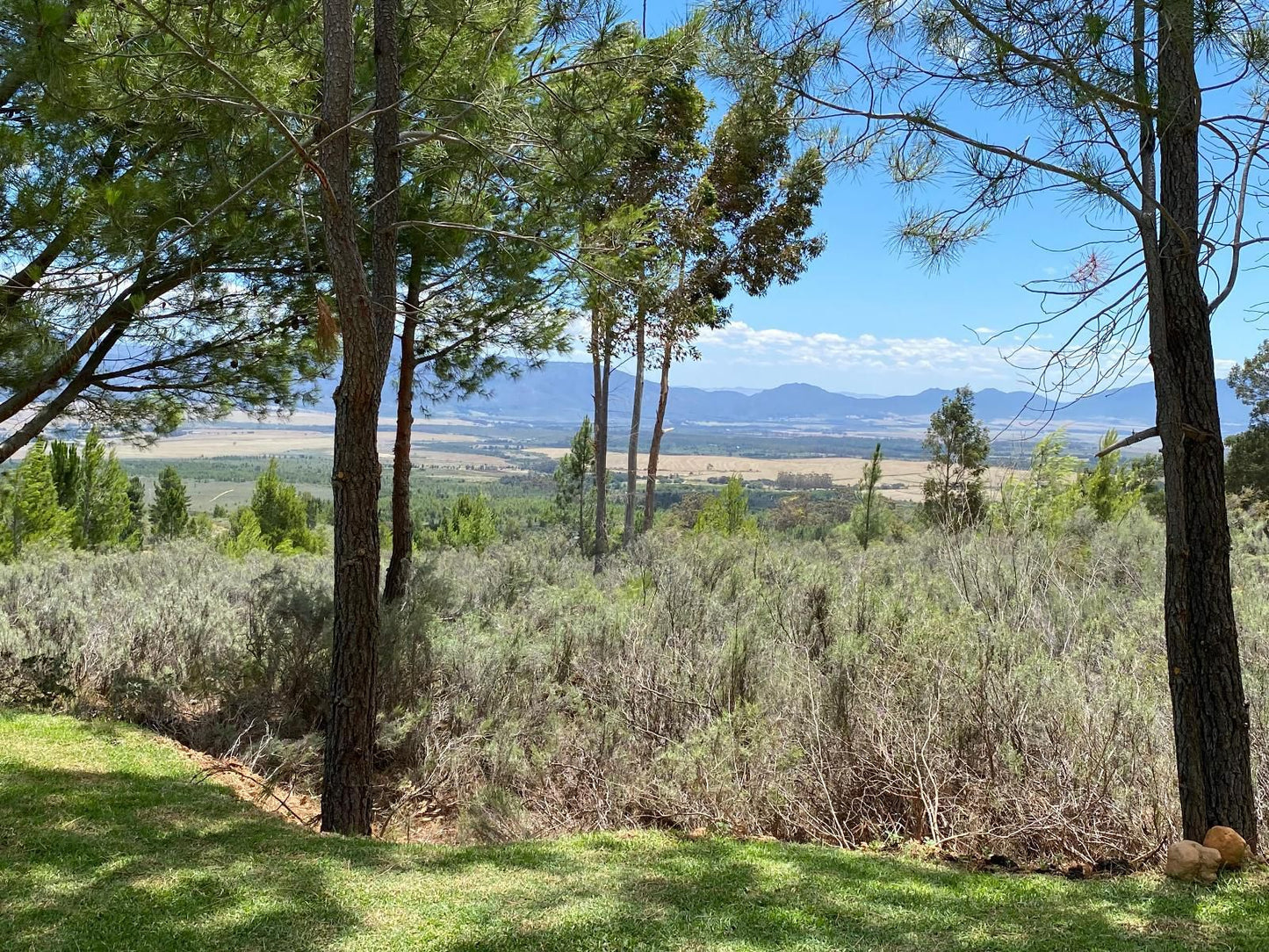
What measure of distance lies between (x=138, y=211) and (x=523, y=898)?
444 centimetres

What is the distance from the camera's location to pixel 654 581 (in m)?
8.78

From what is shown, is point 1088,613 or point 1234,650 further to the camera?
point 1088,613

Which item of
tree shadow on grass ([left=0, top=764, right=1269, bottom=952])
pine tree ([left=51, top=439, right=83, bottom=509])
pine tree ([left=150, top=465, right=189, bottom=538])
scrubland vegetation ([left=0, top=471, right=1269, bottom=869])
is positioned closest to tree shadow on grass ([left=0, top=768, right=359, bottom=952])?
tree shadow on grass ([left=0, top=764, right=1269, bottom=952])

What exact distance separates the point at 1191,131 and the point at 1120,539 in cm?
776

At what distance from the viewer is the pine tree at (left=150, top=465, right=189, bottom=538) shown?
3122 cm

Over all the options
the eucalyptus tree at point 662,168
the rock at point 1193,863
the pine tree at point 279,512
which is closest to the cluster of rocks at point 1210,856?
the rock at point 1193,863

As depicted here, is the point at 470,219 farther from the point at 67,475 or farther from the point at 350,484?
the point at 67,475

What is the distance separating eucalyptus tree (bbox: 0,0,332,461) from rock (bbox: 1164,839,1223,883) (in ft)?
15.6

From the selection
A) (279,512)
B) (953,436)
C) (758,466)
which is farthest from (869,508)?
(758,466)

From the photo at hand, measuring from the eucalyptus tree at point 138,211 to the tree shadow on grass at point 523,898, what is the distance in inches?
108

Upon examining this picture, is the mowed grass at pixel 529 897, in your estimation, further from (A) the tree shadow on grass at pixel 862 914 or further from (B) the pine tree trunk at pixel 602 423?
(B) the pine tree trunk at pixel 602 423

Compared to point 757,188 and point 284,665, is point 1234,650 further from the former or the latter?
point 757,188

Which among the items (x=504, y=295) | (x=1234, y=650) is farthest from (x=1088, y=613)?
(x=504, y=295)

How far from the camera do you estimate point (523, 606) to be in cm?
841
